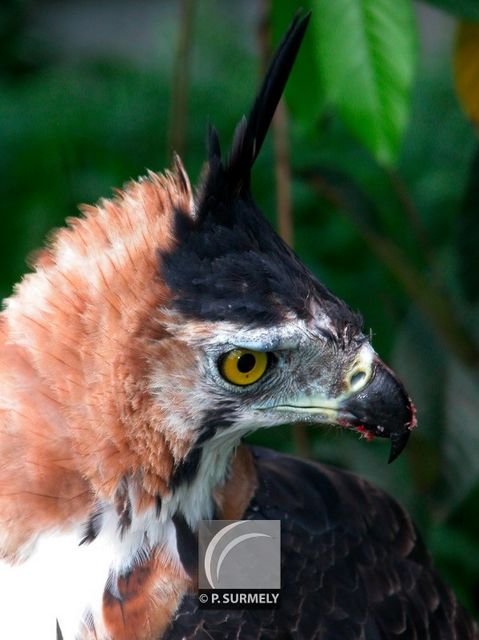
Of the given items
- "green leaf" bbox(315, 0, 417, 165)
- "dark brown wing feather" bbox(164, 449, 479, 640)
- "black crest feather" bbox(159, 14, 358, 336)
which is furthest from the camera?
"green leaf" bbox(315, 0, 417, 165)

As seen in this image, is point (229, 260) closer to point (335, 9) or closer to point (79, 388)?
point (79, 388)

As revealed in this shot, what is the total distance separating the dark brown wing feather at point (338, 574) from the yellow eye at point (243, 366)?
1.33 ft

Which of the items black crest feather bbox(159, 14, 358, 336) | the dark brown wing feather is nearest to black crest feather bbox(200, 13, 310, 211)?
black crest feather bbox(159, 14, 358, 336)

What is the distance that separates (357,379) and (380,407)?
60 millimetres

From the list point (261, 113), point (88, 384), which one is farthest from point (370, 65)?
point (88, 384)

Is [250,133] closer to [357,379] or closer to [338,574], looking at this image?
[357,379]

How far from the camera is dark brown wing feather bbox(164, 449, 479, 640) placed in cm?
199

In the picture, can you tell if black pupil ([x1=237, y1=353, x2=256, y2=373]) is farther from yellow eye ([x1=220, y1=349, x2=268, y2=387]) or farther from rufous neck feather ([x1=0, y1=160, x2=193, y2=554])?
rufous neck feather ([x1=0, y1=160, x2=193, y2=554])

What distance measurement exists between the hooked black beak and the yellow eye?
0.16 m

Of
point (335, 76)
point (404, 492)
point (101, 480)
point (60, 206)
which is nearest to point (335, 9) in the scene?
point (335, 76)

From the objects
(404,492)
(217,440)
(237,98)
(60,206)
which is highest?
(237,98)

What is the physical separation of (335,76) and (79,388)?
81cm

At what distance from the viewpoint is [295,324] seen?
1799 mm

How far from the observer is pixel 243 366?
1824mm
